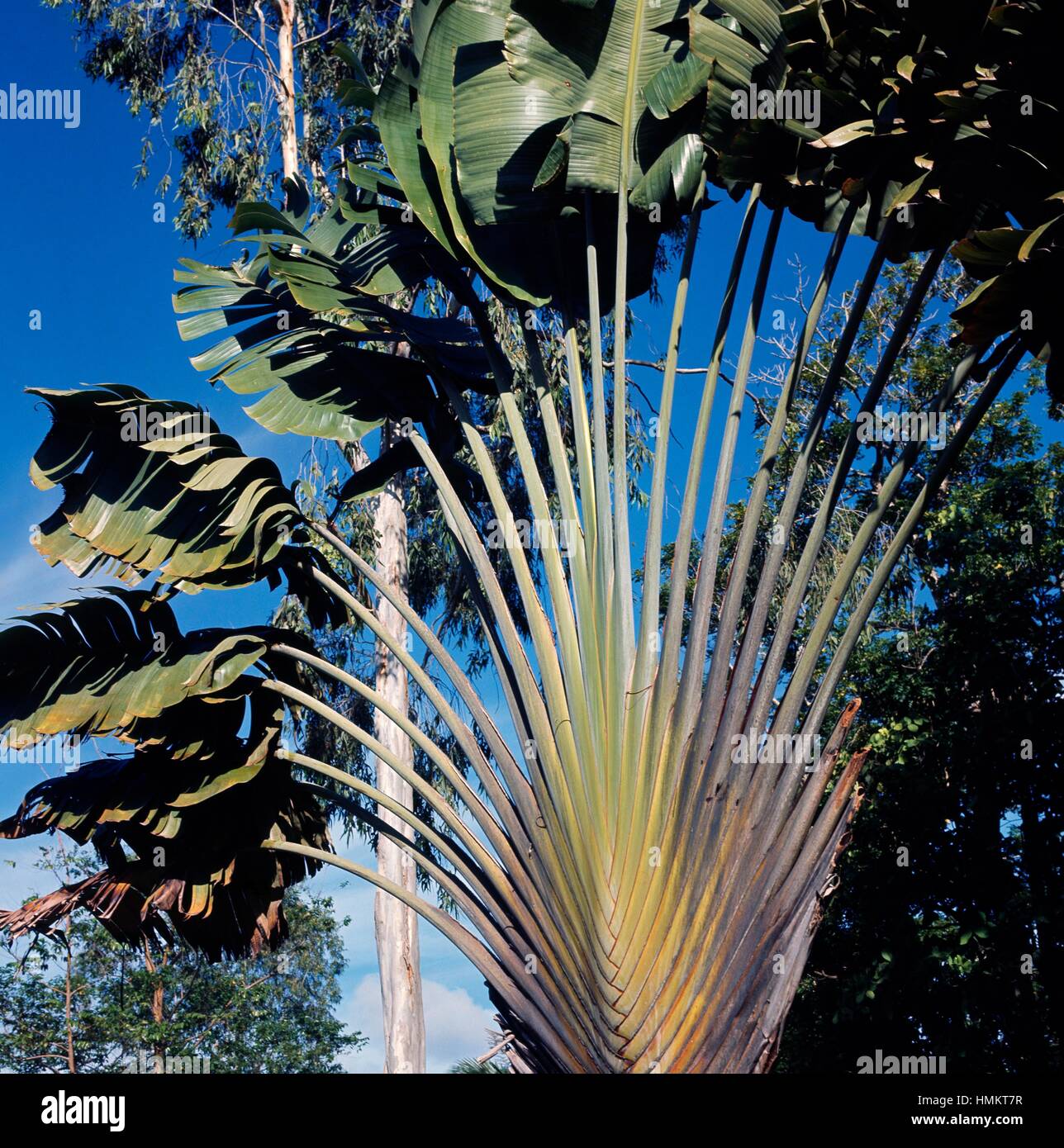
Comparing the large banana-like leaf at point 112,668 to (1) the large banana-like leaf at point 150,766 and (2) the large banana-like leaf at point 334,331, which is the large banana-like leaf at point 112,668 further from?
(2) the large banana-like leaf at point 334,331

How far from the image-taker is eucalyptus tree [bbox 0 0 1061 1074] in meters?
3.83

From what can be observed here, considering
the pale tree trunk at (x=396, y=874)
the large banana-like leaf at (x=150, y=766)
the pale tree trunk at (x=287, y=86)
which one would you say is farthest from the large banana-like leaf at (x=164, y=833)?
the pale tree trunk at (x=287, y=86)

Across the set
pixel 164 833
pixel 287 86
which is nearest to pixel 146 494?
pixel 164 833

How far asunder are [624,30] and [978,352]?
2.27 metres

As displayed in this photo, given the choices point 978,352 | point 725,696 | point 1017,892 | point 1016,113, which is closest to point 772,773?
point 725,696

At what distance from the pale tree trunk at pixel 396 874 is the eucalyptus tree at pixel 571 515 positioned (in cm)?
395

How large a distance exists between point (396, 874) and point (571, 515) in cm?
735

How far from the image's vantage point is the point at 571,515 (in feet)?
15.3

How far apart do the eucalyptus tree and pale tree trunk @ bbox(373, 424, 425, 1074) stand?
3946 millimetres

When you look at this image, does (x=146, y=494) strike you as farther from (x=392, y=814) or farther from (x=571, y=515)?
(x=392, y=814)

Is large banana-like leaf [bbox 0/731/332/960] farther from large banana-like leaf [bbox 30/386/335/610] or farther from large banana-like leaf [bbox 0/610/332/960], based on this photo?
large banana-like leaf [bbox 30/386/335/610]

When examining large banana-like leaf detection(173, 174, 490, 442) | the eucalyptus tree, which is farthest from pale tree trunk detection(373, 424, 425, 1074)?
the eucalyptus tree

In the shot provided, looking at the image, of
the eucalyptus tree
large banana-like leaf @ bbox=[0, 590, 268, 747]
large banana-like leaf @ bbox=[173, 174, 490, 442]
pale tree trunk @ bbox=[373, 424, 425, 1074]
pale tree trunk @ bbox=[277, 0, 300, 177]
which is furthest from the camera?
pale tree trunk @ bbox=[277, 0, 300, 177]
